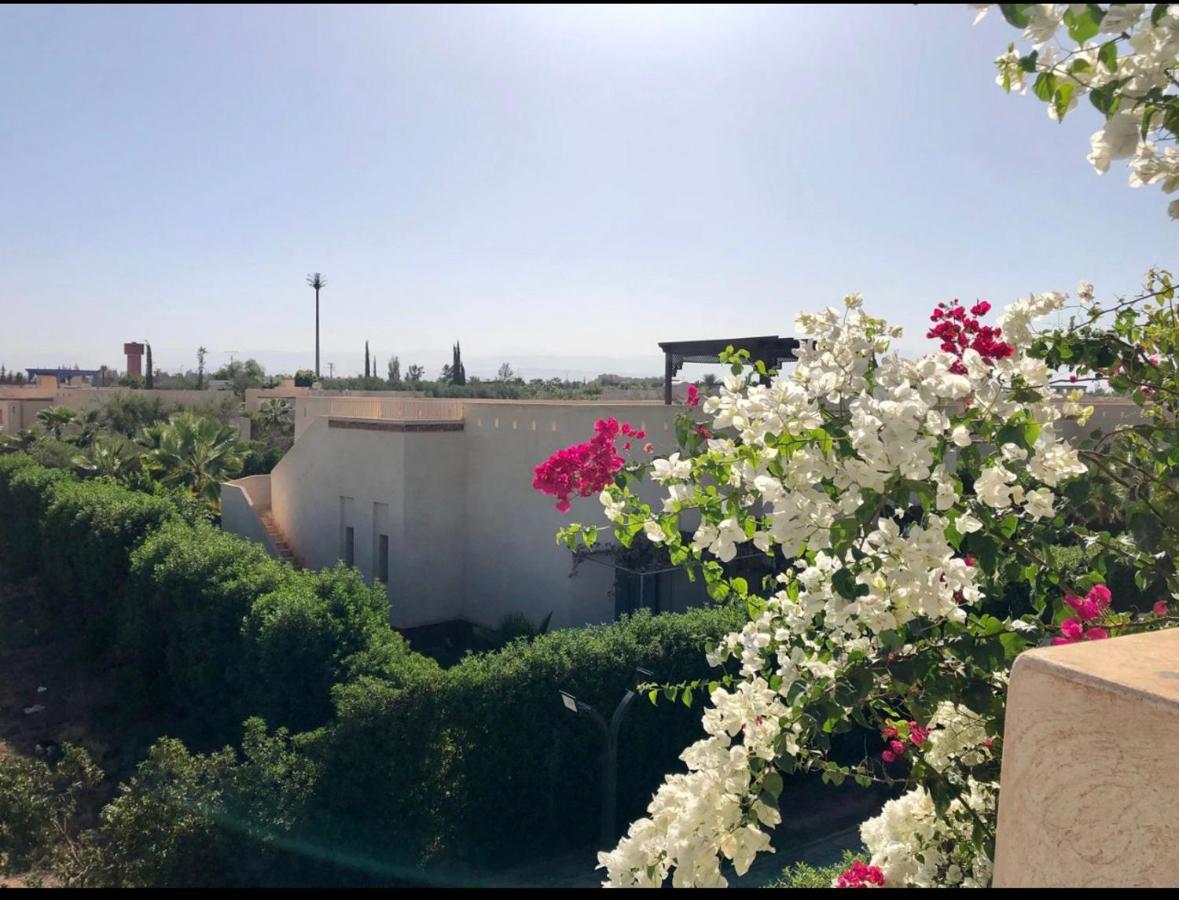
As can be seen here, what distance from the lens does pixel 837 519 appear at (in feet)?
7.72

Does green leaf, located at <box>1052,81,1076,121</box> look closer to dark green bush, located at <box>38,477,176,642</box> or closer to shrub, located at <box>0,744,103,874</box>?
shrub, located at <box>0,744,103,874</box>

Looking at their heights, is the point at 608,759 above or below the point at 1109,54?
below

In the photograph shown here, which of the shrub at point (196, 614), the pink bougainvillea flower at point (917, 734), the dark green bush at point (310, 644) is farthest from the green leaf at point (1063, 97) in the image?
the shrub at point (196, 614)

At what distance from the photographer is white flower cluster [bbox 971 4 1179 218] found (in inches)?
71.5

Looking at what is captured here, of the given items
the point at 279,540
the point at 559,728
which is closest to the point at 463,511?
the point at 279,540

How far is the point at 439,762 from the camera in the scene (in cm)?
875

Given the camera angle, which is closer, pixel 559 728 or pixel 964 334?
pixel 964 334

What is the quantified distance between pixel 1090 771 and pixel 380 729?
7581 mm

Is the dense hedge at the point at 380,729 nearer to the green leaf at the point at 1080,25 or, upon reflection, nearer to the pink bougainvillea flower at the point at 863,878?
the pink bougainvillea flower at the point at 863,878

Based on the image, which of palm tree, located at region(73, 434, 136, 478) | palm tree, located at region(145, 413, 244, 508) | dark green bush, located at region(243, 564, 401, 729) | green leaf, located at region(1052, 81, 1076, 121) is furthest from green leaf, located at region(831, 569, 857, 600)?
palm tree, located at region(73, 434, 136, 478)

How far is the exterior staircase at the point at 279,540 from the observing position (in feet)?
61.2

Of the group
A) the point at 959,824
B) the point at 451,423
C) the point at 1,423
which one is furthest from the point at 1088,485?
the point at 1,423

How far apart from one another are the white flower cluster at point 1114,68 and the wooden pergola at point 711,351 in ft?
37.0

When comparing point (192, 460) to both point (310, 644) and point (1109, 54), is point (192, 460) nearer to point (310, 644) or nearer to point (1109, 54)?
point (310, 644)
